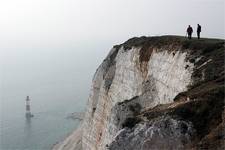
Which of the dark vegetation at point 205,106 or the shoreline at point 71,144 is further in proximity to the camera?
the shoreline at point 71,144

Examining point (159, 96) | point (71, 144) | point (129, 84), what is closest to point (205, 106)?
point (159, 96)

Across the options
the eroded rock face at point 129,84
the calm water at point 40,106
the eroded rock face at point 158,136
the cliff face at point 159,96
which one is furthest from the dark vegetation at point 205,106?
the calm water at point 40,106

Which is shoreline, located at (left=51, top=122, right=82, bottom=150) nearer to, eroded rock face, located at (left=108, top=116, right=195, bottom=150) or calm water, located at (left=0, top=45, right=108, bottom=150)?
calm water, located at (left=0, top=45, right=108, bottom=150)

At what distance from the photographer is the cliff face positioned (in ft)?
40.2

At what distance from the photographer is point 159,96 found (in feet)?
91.2

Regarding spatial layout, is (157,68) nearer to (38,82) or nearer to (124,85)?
(124,85)

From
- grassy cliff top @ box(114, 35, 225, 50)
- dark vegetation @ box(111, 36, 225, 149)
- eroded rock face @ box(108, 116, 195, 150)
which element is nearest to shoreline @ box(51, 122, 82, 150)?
grassy cliff top @ box(114, 35, 225, 50)

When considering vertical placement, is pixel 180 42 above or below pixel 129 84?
above

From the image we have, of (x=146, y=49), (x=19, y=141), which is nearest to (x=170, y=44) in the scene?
(x=146, y=49)

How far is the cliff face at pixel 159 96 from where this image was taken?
1226 centimetres

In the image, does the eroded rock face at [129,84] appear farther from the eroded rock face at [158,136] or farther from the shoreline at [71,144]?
the shoreline at [71,144]

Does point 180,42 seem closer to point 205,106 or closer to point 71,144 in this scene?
point 205,106

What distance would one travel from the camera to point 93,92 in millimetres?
46562

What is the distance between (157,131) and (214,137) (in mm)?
1671
